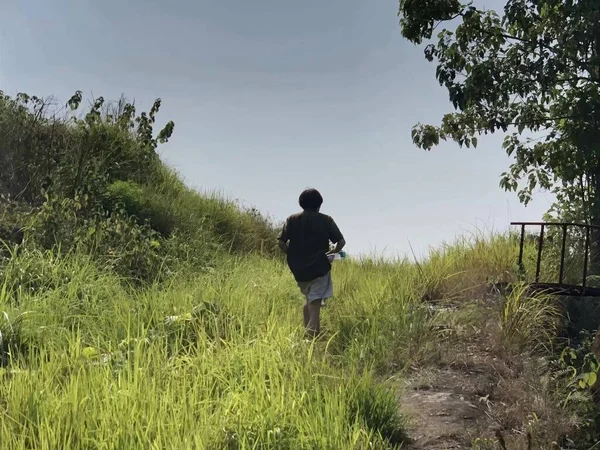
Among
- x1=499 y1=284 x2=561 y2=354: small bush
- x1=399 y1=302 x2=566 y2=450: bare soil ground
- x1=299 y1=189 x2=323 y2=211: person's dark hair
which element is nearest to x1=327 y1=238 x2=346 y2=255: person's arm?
x1=299 y1=189 x2=323 y2=211: person's dark hair

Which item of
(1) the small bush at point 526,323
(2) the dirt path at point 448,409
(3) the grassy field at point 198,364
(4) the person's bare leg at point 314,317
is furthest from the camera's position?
(1) the small bush at point 526,323

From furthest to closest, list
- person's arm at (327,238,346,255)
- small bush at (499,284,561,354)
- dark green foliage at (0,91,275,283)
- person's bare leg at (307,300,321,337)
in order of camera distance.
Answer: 1. dark green foliage at (0,91,275,283)
2. small bush at (499,284,561,354)
3. person's arm at (327,238,346,255)
4. person's bare leg at (307,300,321,337)

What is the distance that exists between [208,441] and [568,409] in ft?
10.2

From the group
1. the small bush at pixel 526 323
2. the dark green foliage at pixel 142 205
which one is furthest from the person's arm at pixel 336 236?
the dark green foliage at pixel 142 205

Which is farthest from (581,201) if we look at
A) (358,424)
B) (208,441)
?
(208,441)

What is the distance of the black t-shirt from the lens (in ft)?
21.1

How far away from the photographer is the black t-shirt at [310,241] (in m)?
6.42

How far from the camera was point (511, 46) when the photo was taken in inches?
385

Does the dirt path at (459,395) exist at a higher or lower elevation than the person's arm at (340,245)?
lower

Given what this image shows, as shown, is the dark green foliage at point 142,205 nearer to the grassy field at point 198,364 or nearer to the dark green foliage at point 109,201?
the dark green foliage at point 109,201

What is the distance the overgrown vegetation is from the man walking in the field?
361 millimetres

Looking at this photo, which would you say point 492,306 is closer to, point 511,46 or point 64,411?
point 511,46

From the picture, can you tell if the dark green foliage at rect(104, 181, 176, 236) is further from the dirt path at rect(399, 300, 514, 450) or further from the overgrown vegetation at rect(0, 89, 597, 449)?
the dirt path at rect(399, 300, 514, 450)

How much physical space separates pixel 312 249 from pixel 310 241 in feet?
0.28
